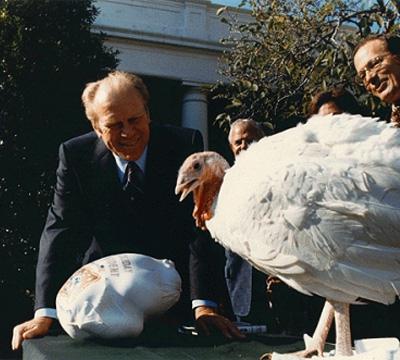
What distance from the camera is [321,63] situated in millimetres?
3787

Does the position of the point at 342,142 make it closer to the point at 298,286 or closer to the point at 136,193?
the point at 298,286

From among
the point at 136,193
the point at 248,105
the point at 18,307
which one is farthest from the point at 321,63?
the point at 18,307

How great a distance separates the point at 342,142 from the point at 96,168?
0.99m

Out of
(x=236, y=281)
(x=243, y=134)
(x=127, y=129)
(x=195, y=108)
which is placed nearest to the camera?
(x=127, y=129)

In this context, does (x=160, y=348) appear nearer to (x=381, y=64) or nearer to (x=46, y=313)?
(x=46, y=313)

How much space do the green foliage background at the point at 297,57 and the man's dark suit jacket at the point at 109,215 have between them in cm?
152

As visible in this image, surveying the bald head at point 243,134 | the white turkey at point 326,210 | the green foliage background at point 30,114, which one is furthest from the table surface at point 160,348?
the green foliage background at point 30,114

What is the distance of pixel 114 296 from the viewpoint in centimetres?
143

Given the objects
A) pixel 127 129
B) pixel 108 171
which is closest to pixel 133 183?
pixel 108 171

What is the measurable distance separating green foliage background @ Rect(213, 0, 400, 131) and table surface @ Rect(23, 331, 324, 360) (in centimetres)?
184

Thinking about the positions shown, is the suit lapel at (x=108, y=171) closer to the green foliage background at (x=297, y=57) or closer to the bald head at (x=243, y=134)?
the bald head at (x=243, y=134)

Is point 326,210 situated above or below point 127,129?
below

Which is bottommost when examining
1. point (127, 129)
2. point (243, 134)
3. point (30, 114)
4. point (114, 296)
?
point (114, 296)

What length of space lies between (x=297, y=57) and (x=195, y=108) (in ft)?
16.7
